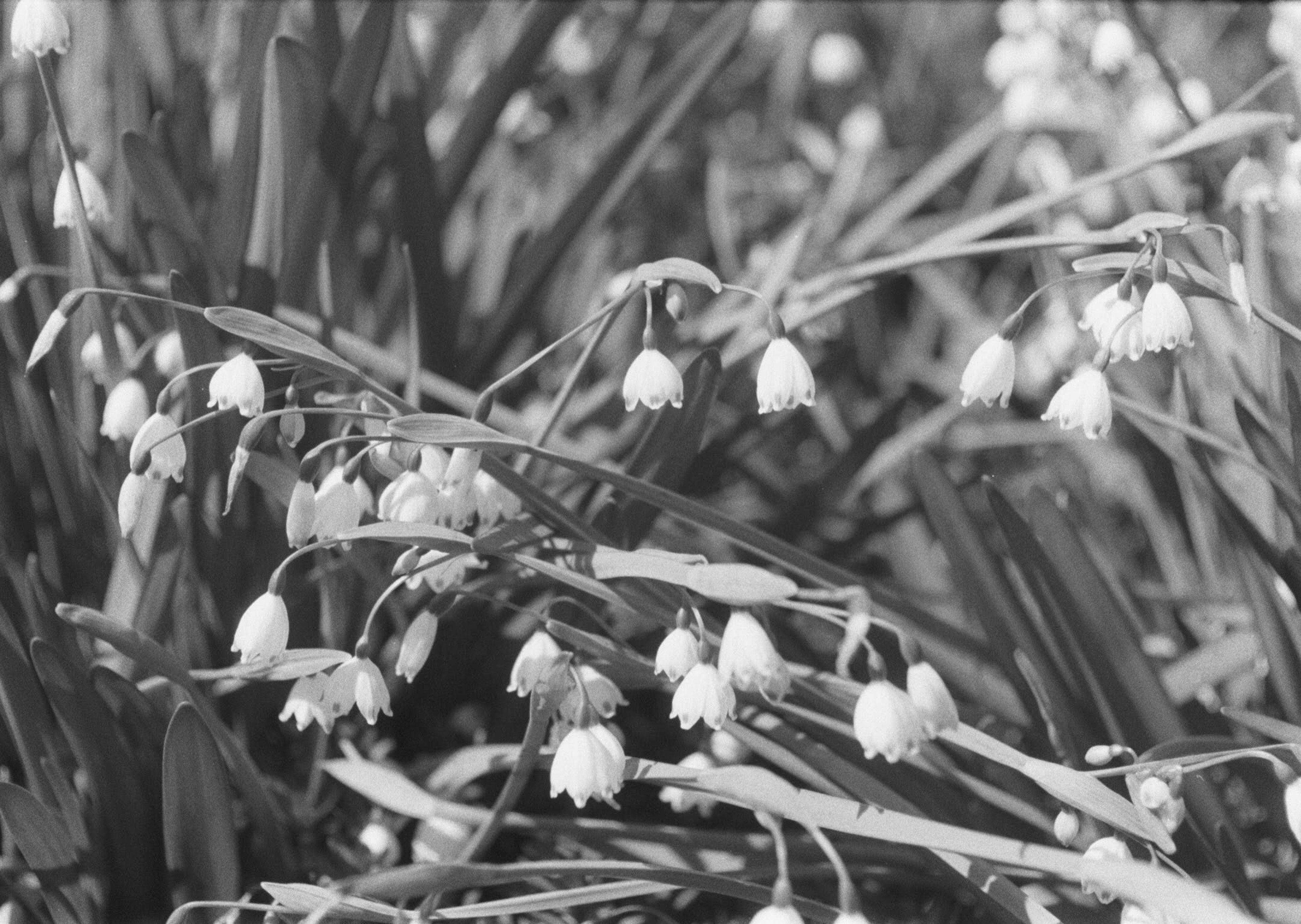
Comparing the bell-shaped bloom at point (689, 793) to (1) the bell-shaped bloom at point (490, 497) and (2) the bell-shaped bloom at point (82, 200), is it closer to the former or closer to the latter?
(1) the bell-shaped bloom at point (490, 497)

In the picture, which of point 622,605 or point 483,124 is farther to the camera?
point 483,124

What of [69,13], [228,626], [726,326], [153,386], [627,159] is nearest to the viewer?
[153,386]

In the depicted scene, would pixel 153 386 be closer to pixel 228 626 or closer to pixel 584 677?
pixel 228 626

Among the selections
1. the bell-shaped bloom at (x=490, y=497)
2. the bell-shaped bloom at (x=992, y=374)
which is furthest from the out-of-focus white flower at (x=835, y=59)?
the bell-shaped bloom at (x=490, y=497)

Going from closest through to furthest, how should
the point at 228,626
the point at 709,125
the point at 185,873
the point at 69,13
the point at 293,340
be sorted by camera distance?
the point at 293,340
the point at 185,873
the point at 228,626
the point at 69,13
the point at 709,125

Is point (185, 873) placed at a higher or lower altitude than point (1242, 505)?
lower

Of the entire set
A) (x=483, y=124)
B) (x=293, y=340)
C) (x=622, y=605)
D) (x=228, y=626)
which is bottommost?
(x=228, y=626)

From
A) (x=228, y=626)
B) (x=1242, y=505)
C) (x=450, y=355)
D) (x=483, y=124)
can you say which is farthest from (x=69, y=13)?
(x=1242, y=505)
